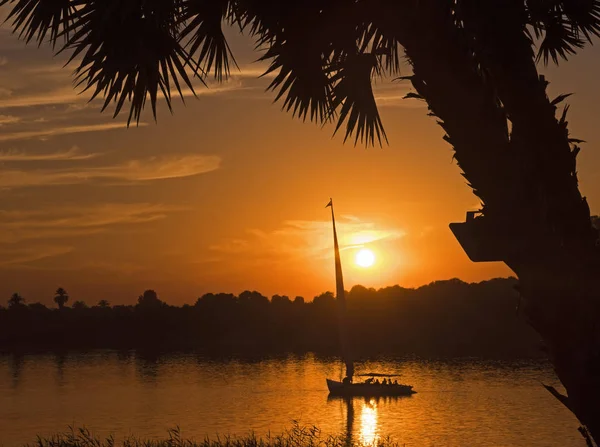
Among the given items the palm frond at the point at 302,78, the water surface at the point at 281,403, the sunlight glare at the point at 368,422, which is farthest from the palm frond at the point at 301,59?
the sunlight glare at the point at 368,422

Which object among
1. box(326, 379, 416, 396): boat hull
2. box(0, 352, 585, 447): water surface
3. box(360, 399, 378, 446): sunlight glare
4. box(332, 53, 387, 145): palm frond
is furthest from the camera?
box(326, 379, 416, 396): boat hull

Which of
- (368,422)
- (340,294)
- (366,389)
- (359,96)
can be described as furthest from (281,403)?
(359,96)

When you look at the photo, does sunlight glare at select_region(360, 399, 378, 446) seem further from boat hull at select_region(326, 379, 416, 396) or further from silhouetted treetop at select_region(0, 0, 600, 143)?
silhouetted treetop at select_region(0, 0, 600, 143)

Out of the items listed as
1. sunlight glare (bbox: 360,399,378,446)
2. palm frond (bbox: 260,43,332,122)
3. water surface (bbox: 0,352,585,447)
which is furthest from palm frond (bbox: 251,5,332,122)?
sunlight glare (bbox: 360,399,378,446)

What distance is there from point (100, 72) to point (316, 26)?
117 inches

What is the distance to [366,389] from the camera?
106 meters

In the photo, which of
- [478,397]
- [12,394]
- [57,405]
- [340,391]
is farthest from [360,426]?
[12,394]

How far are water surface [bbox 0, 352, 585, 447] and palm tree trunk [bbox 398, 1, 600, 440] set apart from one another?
187ft

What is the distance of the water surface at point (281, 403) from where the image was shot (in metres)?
90.7

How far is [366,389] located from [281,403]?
16134 millimetres

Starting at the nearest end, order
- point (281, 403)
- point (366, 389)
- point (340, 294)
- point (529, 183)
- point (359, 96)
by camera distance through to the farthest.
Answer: point (529, 183), point (359, 96), point (340, 294), point (366, 389), point (281, 403)

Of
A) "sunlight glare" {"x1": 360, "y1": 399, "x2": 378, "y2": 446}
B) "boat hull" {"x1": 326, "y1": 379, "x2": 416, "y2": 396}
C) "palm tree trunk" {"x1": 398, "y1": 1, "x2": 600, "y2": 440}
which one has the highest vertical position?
"palm tree trunk" {"x1": 398, "y1": 1, "x2": 600, "y2": 440}

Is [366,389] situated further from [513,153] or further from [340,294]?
[513,153]

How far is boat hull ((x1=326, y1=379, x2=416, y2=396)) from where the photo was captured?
348ft
